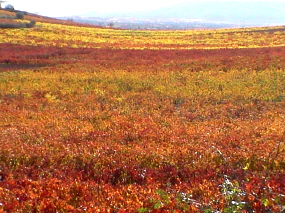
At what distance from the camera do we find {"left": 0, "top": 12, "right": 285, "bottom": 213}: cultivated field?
6195mm

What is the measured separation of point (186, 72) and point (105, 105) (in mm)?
9899

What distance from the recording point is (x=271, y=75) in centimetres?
2112

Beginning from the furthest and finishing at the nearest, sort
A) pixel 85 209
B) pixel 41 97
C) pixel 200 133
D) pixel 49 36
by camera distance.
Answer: pixel 49 36 < pixel 41 97 < pixel 200 133 < pixel 85 209

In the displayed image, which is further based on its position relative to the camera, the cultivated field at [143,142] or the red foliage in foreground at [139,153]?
the cultivated field at [143,142]

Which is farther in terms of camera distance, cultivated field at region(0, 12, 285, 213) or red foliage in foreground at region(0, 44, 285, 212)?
cultivated field at region(0, 12, 285, 213)

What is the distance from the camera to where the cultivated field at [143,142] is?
20.3ft

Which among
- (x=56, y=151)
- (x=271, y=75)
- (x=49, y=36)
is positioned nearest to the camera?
(x=56, y=151)

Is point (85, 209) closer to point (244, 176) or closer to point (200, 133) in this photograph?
point (244, 176)

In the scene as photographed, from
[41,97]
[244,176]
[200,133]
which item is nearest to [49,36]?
[41,97]

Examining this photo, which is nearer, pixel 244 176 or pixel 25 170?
pixel 244 176

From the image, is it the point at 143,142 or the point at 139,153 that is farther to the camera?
the point at 143,142

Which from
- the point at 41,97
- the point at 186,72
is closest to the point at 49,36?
the point at 186,72

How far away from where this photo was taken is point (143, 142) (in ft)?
31.8

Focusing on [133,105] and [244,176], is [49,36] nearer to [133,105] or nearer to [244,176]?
[133,105]
